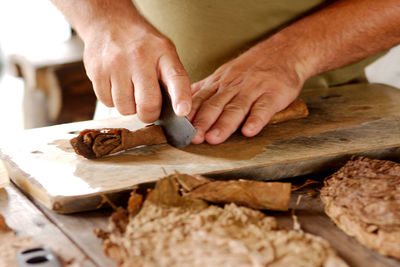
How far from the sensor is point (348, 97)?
1.92 metres

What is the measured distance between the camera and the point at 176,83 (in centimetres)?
139

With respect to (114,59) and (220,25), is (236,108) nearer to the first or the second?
(114,59)

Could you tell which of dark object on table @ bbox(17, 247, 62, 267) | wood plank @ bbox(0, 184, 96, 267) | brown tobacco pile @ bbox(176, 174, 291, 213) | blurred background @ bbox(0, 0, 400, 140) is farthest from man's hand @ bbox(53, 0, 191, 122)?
blurred background @ bbox(0, 0, 400, 140)

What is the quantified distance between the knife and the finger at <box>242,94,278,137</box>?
0.64 feet

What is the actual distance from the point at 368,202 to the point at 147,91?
728 mm

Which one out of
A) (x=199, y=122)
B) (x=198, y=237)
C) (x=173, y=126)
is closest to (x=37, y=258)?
(x=198, y=237)

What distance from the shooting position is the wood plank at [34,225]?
0.89 m

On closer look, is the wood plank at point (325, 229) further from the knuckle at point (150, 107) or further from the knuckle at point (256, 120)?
the knuckle at point (150, 107)

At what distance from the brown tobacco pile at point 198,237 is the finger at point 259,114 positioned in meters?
0.52

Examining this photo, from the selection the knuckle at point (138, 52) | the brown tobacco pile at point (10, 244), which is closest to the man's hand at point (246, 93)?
the knuckle at point (138, 52)

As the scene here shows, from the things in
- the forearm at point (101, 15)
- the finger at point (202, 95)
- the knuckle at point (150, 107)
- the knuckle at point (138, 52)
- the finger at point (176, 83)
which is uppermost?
the forearm at point (101, 15)

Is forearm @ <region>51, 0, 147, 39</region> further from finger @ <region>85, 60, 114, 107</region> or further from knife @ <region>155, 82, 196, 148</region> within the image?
knife @ <region>155, 82, 196, 148</region>

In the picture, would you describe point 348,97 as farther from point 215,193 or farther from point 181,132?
point 215,193

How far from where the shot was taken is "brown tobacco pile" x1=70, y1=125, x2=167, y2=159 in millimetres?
1298
